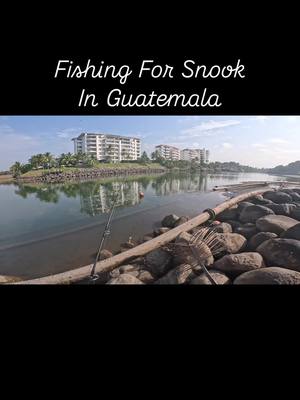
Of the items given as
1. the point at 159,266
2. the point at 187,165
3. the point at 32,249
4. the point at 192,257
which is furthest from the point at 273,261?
the point at 187,165

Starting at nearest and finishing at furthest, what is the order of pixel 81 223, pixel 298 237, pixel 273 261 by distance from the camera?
1. pixel 273 261
2. pixel 298 237
3. pixel 81 223

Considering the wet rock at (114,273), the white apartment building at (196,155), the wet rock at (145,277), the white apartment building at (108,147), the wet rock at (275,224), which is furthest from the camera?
Result: the white apartment building at (196,155)

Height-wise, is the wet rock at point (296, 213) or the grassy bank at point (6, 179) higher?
the grassy bank at point (6, 179)

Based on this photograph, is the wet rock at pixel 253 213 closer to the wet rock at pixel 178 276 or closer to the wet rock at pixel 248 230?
the wet rock at pixel 248 230

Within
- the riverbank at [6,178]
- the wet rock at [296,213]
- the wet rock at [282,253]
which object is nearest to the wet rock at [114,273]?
the wet rock at [282,253]

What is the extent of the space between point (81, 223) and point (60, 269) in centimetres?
320

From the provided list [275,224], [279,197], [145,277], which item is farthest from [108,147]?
[145,277]

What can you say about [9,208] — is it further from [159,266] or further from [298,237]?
[298,237]

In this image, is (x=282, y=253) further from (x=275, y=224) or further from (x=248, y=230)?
(x=248, y=230)

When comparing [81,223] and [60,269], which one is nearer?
[60,269]

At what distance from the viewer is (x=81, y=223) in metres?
7.79

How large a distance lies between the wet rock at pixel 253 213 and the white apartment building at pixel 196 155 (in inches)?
1263

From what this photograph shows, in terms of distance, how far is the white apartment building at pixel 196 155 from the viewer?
128ft

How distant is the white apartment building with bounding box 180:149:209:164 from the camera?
38966 millimetres
